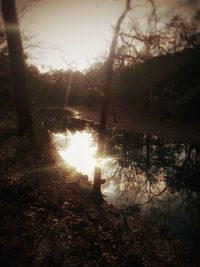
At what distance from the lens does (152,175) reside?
16719mm

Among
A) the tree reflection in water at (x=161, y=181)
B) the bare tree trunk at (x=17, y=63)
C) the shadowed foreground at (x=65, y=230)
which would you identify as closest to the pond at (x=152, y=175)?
the tree reflection in water at (x=161, y=181)

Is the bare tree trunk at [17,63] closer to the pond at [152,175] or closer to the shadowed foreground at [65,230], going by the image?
the shadowed foreground at [65,230]

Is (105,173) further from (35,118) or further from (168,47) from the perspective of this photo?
(168,47)

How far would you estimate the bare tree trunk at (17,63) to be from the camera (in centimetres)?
1104

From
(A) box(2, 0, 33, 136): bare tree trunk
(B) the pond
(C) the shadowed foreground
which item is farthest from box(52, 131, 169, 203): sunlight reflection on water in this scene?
(A) box(2, 0, 33, 136): bare tree trunk

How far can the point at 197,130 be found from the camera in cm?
3042

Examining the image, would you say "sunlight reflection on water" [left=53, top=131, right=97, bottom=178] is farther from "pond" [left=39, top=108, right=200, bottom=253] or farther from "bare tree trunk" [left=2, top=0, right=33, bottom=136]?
"bare tree trunk" [left=2, top=0, right=33, bottom=136]

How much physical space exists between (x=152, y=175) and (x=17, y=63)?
906 centimetres

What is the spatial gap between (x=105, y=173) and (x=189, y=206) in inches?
224

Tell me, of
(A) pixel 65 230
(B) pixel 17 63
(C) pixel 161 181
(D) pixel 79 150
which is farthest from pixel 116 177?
(A) pixel 65 230

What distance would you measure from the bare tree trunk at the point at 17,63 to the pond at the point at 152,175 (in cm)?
440

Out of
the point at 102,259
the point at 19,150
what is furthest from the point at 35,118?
the point at 102,259

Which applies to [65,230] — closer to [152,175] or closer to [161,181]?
[161,181]

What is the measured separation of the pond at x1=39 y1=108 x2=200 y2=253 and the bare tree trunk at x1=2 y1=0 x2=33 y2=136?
4401mm
